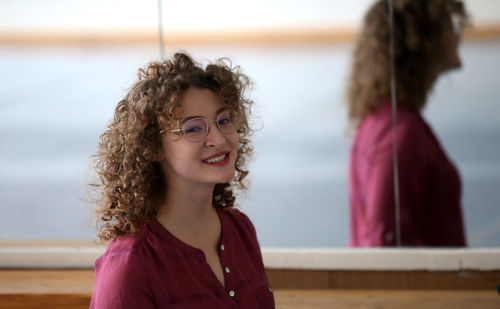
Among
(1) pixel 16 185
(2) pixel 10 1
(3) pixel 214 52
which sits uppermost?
(2) pixel 10 1

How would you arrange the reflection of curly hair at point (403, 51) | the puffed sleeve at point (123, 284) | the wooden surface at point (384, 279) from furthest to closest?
the reflection of curly hair at point (403, 51) → the wooden surface at point (384, 279) → the puffed sleeve at point (123, 284)

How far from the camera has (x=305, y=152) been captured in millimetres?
3359

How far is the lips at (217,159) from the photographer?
1927mm

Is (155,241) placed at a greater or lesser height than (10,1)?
lesser

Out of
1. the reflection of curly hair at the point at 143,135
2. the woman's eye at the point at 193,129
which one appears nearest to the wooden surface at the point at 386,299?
the reflection of curly hair at the point at 143,135

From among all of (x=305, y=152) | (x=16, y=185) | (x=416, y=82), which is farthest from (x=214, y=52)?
(x=16, y=185)

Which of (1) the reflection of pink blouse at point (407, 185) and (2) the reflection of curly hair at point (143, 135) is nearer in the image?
(2) the reflection of curly hair at point (143, 135)

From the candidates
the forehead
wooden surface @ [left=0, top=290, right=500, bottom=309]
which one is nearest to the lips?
the forehead

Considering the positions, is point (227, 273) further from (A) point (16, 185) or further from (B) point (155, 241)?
(A) point (16, 185)

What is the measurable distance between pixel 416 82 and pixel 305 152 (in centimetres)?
64

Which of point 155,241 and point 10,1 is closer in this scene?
point 155,241

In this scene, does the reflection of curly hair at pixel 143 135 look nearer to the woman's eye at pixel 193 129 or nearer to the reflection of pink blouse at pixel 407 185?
the woman's eye at pixel 193 129

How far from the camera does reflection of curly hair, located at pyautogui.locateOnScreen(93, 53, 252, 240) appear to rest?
1.93 m

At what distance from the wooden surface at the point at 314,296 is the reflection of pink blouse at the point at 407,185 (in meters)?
0.24
